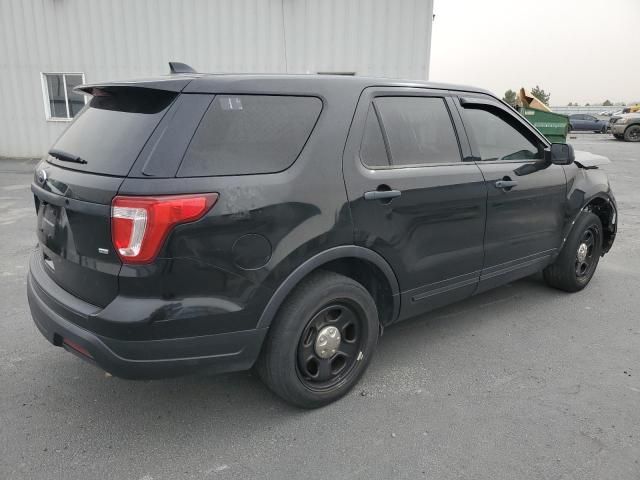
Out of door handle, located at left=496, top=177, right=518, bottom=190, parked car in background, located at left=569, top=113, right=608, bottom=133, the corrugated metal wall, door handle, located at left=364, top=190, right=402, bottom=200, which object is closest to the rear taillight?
door handle, located at left=364, top=190, right=402, bottom=200

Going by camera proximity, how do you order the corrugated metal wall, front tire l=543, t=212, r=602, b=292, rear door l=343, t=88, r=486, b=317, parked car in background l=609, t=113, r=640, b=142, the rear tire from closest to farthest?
rear door l=343, t=88, r=486, b=317 < front tire l=543, t=212, r=602, b=292 < the corrugated metal wall < parked car in background l=609, t=113, r=640, b=142 < the rear tire

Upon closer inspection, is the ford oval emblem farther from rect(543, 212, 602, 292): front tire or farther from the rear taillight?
rect(543, 212, 602, 292): front tire

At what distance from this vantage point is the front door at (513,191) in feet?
11.8

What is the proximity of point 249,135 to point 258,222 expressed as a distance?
437 millimetres

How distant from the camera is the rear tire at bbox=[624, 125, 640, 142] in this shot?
24391 millimetres

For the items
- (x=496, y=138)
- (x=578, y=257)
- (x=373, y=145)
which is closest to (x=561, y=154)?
(x=496, y=138)

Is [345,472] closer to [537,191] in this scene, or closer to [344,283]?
[344,283]

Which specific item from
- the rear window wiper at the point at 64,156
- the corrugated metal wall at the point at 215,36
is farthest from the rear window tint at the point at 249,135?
the corrugated metal wall at the point at 215,36

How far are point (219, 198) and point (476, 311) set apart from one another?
2.79 m

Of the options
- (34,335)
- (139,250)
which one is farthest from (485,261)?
(34,335)

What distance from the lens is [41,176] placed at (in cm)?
276

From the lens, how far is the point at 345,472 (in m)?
2.38

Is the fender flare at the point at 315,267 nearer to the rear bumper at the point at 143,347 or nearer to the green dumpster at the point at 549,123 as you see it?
the rear bumper at the point at 143,347

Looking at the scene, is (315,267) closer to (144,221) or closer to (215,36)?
(144,221)
